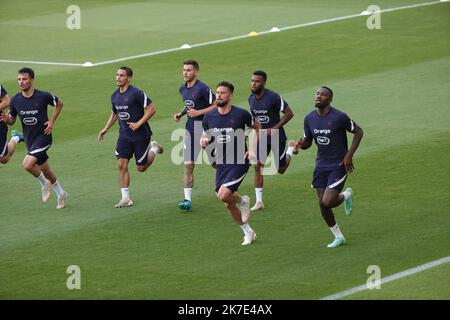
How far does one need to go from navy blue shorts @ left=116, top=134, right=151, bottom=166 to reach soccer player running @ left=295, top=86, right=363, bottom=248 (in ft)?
13.1

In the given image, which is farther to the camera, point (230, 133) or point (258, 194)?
point (258, 194)

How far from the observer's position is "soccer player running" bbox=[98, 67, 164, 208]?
19.5 meters

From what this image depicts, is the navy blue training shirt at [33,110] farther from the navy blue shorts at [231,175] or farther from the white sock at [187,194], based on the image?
the navy blue shorts at [231,175]

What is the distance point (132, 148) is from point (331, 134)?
451 centimetres

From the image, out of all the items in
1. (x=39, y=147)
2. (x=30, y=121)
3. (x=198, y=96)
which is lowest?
(x=39, y=147)

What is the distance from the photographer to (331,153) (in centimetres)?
1686

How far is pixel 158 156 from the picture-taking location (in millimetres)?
23219

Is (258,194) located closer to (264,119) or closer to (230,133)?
(264,119)

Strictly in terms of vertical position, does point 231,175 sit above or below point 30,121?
below

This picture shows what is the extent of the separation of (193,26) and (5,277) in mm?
22799

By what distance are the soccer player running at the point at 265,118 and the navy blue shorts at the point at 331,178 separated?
7.32 feet

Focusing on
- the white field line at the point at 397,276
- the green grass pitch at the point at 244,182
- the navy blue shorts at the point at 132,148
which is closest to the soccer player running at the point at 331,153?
the green grass pitch at the point at 244,182

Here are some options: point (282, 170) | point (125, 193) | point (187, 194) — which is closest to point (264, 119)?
point (282, 170)

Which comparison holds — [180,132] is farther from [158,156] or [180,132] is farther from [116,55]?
[116,55]
